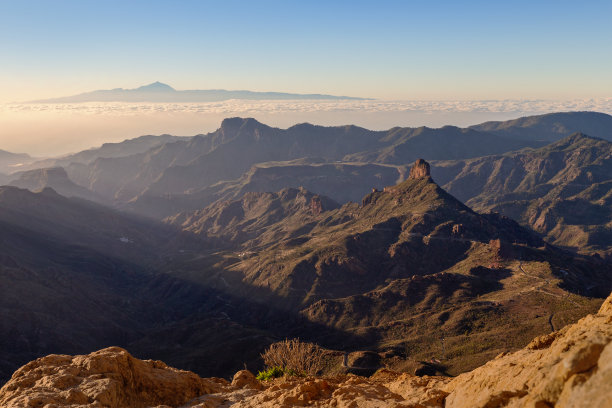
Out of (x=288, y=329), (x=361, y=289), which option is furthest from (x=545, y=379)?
(x=361, y=289)

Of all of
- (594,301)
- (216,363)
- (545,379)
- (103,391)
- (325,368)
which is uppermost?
(545,379)

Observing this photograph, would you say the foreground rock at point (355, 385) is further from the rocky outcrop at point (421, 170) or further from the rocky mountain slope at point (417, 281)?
the rocky outcrop at point (421, 170)

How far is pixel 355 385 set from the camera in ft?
70.3

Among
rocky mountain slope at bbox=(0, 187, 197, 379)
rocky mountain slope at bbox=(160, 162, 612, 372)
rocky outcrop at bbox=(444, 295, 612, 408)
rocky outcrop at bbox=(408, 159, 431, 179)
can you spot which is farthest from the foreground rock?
rocky outcrop at bbox=(408, 159, 431, 179)

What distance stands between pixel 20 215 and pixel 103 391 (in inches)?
8536

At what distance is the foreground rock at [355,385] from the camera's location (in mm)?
11539

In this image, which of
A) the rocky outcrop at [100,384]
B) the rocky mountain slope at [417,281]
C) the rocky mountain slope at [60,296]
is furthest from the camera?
the rocky mountain slope at [60,296]

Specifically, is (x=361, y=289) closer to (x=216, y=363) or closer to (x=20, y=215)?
(x=216, y=363)

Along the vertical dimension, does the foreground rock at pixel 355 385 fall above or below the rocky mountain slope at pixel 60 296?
above

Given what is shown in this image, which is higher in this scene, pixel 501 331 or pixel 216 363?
pixel 501 331

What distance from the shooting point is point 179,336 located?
116938 mm

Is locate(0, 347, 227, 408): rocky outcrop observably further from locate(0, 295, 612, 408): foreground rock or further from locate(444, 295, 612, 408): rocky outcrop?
locate(444, 295, 612, 408): rocky outcrop

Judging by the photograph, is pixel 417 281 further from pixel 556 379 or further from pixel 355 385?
pixel 556 379

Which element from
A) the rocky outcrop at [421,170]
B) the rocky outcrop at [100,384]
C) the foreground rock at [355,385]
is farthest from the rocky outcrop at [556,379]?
the rocky outcrop at [421,170]
